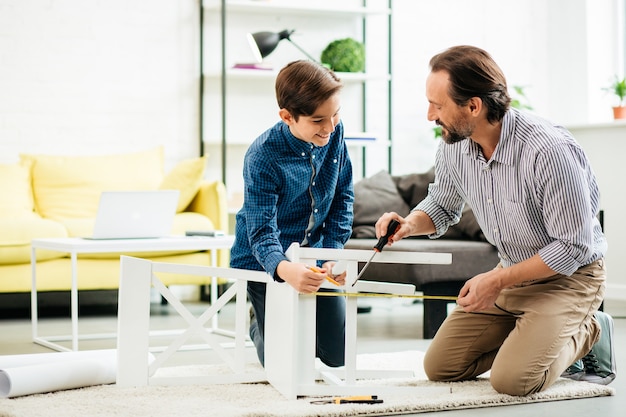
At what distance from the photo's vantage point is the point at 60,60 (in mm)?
4996

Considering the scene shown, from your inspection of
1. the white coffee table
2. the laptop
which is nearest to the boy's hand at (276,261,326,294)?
the white coffee table

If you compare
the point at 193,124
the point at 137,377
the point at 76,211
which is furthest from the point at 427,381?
the point at 193,124

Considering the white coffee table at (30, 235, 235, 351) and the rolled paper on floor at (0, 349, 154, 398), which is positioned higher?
the white coffee table at (30, 235, 235, 351)

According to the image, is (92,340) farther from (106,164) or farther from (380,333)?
(106,164)

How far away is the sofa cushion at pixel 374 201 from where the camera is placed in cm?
437

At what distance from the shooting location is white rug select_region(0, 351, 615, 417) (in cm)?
215

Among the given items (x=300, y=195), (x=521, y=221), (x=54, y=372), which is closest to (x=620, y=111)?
(x=521, y=221)

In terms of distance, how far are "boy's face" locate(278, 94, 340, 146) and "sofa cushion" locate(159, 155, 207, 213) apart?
7.65ft

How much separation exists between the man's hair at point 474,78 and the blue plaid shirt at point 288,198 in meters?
0.39

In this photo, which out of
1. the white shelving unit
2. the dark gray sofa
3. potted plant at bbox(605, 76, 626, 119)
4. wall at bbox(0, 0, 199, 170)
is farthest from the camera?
the white shelving unit

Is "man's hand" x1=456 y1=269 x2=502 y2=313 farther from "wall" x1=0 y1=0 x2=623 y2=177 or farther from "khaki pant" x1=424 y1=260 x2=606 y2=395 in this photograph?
"wall" x1=0 y1=0 x2=623 y2=177

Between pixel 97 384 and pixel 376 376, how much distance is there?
0.76m

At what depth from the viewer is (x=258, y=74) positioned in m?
5.08

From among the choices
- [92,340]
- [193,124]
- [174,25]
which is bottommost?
[92,340]
